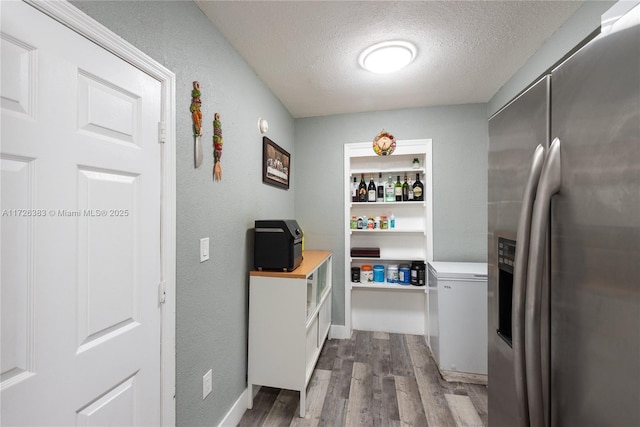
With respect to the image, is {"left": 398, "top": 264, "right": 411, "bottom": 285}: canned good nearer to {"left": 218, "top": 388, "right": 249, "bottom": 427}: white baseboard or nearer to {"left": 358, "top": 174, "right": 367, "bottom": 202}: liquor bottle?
{"left": 358, "top": 174, "right": 367, "bottom": 202}: liquor bottle

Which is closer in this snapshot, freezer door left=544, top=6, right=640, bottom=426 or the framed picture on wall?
freezer door left=544, top=6, right=640, bottom=426

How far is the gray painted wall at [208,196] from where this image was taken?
119cm

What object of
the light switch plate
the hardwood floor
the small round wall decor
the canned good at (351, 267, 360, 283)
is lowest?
the hardwood floor

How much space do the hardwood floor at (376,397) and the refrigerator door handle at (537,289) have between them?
1.51 m

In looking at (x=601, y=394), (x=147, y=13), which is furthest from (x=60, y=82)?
(x=601, y=394)

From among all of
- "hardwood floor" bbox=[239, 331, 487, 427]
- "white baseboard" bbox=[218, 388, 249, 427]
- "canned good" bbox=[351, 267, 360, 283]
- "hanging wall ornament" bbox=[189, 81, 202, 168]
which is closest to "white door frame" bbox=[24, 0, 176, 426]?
"hanging wall ornament" bbox=[189, 81, 202, 168]

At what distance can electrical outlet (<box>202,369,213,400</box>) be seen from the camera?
1431mm

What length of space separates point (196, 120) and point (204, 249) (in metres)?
0.67

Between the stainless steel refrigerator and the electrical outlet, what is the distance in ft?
4.62

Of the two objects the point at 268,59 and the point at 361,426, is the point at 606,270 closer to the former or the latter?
the point at 361,426

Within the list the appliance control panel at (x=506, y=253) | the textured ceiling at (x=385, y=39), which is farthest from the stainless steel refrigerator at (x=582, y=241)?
the textured ceiling at (x=385, y=39)

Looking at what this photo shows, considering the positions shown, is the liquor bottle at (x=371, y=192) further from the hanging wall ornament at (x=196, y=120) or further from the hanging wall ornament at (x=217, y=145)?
the hanging wall ornament at (x=196, y=120)

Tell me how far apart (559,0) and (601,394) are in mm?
1922

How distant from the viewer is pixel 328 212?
9.82ft
